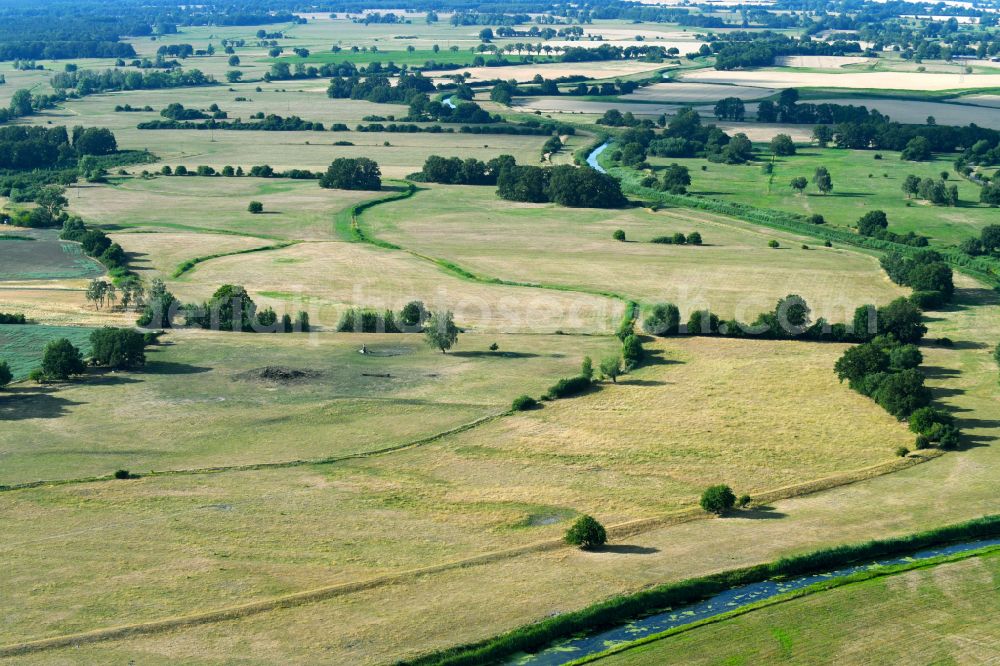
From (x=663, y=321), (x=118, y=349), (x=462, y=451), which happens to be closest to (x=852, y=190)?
(x=663, y=321)

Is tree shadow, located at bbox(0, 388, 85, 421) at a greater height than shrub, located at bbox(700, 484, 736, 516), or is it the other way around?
tree shadow, located at bbox(0, 388, 85, 421)

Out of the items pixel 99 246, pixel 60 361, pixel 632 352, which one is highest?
pixel 99 246

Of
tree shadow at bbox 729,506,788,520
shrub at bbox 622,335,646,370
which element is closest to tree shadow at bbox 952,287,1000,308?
shrub at bbox 622,335,646,370

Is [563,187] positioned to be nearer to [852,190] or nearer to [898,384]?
[852,190]

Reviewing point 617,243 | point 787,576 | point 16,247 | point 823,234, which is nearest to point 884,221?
point 823,234

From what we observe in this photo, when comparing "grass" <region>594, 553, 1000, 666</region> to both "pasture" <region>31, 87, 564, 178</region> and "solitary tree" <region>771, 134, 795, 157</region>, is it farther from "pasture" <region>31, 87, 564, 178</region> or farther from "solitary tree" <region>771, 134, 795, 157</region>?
"solitary tree" <region>771, 134, 795, 157</region>

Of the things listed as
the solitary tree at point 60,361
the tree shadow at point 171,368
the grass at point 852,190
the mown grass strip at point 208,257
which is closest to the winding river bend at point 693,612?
the tree shadow at point 171,368
